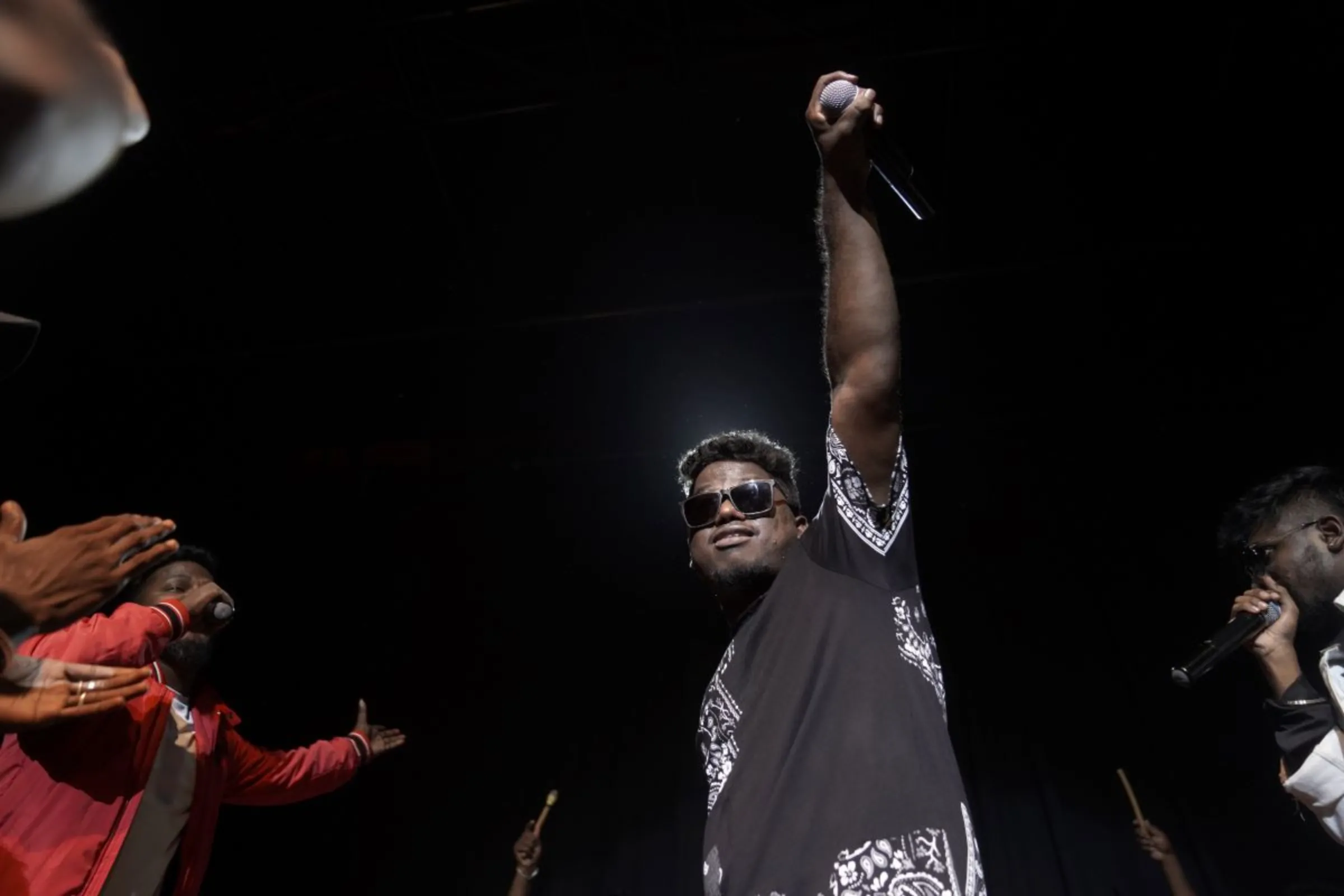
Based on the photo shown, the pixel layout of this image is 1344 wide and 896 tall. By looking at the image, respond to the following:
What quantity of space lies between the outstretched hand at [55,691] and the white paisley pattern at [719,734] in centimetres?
117

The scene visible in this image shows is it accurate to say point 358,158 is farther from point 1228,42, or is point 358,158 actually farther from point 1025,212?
point 1228,42

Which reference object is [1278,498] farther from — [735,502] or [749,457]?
[735,502]

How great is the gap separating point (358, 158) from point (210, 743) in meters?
2.83

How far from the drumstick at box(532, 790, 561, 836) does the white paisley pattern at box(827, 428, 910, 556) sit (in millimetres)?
3470

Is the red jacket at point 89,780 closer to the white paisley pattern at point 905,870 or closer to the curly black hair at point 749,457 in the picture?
the curly black hair at point 749,457

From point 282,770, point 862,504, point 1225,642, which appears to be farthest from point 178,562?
point 1225,642

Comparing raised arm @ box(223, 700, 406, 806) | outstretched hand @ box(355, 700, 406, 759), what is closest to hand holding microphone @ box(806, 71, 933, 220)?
raised arm @ box(223, 700, 406, 806)

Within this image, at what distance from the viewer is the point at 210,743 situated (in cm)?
291

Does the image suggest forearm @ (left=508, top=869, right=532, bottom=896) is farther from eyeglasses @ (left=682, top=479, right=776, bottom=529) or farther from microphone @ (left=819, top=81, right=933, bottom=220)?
microphone @ (left=819, top=81, right=933, bottom=220)

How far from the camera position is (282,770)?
10.7ft

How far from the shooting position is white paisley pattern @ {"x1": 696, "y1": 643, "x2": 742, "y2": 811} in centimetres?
134

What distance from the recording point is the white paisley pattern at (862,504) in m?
1.27

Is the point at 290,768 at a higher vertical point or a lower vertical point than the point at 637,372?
lower

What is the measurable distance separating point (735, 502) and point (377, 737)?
266 centimetres
